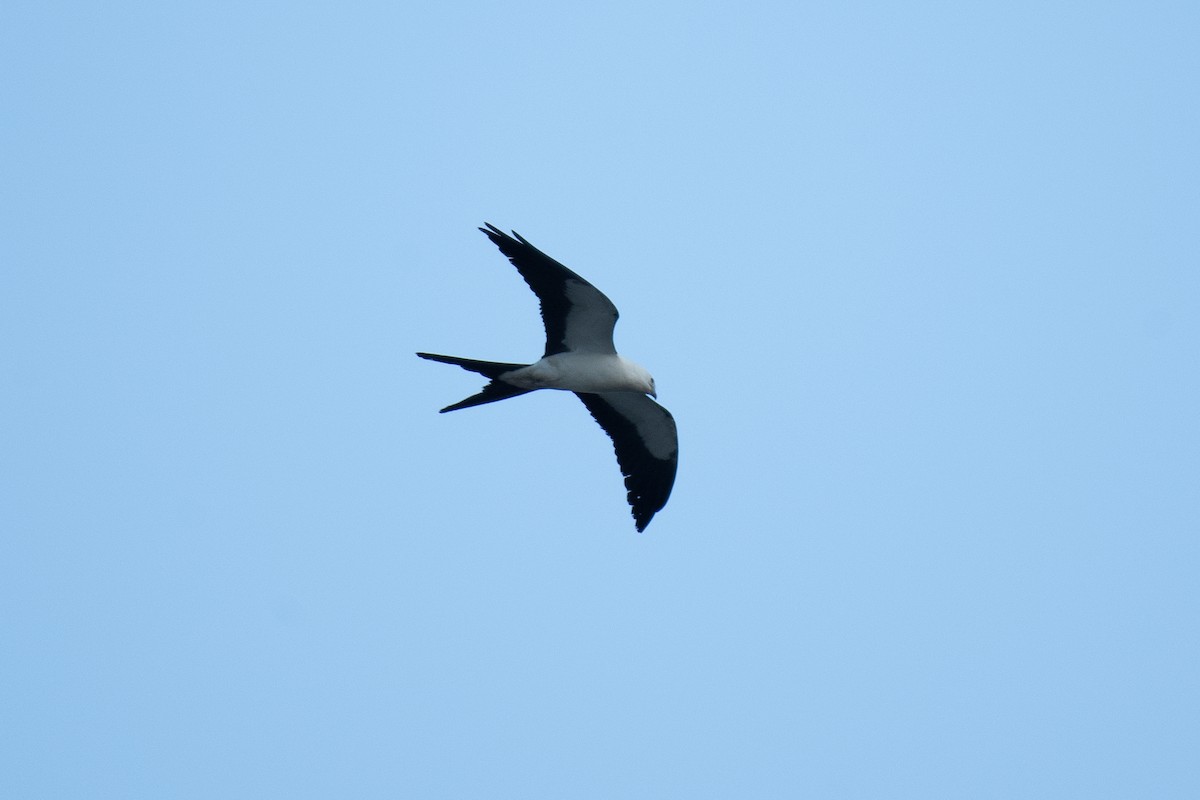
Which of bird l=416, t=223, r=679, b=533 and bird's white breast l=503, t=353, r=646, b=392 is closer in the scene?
bird l=416, t=223, r=679, b=533

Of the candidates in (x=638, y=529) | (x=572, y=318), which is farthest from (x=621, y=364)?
(x=638, y=529)

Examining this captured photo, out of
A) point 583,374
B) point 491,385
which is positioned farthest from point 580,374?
point 491,385

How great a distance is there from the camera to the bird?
9867 mm

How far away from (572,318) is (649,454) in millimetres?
1759

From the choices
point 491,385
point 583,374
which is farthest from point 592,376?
point 491,385

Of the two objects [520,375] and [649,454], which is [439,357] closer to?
[520,375]

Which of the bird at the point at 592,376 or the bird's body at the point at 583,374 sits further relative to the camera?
the bird's body at the point at 583,374

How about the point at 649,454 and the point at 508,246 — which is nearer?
the point at 508,246

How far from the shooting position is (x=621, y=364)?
34.7ft

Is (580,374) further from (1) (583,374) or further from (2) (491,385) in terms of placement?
(2) (491,385)

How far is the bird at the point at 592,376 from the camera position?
9.87 meters

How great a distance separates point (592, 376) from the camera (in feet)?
34.5

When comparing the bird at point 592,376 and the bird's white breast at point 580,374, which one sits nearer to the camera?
the bird at point 592,376

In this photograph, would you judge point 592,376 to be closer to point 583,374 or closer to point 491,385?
point 583,374
